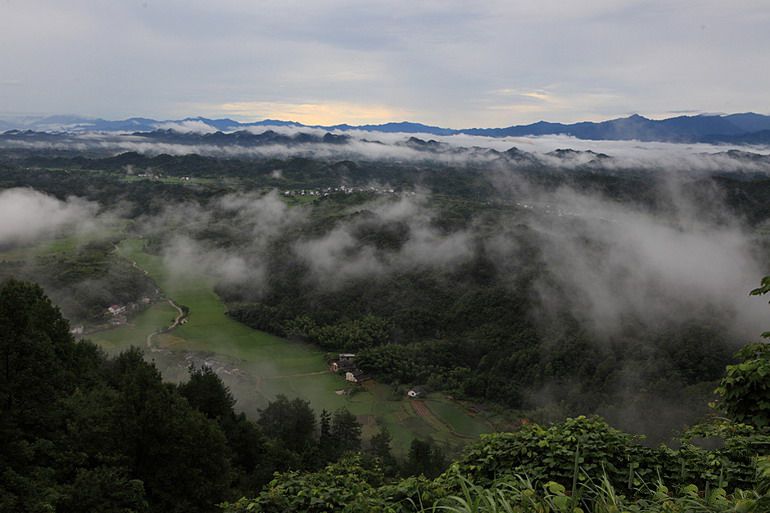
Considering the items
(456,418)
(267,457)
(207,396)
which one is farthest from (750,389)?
(456,418)

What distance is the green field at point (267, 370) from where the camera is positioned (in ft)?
152

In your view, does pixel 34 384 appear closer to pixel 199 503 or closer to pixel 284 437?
pixel 199 503

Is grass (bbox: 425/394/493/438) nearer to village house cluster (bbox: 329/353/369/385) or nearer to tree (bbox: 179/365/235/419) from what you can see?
village house cluster (bbox: 329/353/369/385)

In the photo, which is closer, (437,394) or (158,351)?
(437,394)

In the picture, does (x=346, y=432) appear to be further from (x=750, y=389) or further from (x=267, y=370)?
(x=750, y=389)

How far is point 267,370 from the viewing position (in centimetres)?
5600

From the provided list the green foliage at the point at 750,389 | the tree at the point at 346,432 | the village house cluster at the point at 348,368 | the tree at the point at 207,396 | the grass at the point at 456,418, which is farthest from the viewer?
the village house cluster at the point at 348,368

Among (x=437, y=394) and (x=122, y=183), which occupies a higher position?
(x=122, y=183)

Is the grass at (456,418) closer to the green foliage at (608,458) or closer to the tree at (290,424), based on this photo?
the tree at (290,424)

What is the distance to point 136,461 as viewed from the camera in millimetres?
17484

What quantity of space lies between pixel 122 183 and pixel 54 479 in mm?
183863

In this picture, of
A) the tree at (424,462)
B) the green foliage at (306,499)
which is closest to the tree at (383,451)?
the tree at (424,462)

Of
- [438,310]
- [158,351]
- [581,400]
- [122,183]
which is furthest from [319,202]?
[581,400]

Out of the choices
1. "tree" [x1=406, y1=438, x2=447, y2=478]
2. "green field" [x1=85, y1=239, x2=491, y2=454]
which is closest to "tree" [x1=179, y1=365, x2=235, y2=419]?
"tree" [x1=406, y1=438, x2=447, y2=478]
